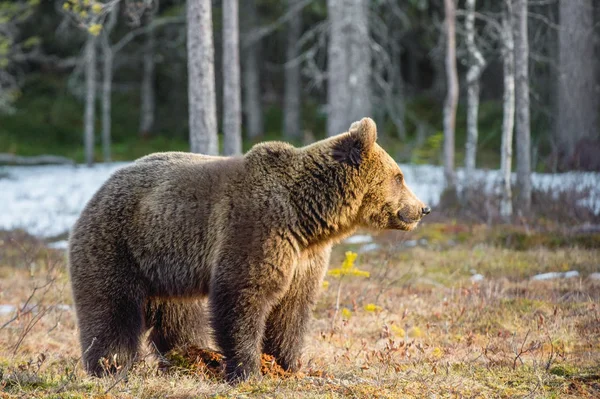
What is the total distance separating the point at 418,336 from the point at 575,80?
1082 cm

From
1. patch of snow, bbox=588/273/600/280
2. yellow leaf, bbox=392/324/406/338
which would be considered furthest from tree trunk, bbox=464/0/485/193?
yellow leaf, bbox=392/324/406/338

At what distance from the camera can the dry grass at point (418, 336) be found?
476 cm

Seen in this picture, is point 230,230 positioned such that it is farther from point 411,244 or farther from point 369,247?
point 411,244

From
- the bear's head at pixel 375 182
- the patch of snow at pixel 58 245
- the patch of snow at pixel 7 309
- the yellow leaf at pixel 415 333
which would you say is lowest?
the patch of snow at pixel 58 245

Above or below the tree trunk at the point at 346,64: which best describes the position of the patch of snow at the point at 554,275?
below

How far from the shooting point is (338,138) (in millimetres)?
5391

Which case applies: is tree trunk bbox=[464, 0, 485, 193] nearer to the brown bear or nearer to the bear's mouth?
the bear's mouth

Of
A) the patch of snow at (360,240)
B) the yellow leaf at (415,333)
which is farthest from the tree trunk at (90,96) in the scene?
the yellow leaf at (415,333)

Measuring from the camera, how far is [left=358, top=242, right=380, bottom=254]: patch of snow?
1110 cm

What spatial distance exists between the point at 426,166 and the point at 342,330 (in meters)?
13.0

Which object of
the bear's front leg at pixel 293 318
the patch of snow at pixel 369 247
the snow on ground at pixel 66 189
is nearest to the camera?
the bear's front leg at pixel 293 318

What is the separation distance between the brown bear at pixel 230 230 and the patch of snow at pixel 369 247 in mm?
5599

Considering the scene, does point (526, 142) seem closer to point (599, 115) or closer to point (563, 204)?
point (563, 204)

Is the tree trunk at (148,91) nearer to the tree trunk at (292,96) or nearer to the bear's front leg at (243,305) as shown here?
A: the tree trunk at (292,96)
